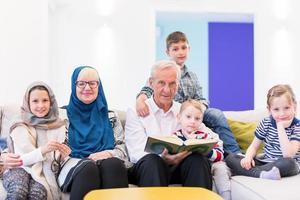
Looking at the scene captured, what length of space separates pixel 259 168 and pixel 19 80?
3.13 metres

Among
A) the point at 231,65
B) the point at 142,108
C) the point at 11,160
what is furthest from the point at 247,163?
the point at 231,65

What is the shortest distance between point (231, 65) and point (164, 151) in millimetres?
4687

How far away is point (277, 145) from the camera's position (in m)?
2.36

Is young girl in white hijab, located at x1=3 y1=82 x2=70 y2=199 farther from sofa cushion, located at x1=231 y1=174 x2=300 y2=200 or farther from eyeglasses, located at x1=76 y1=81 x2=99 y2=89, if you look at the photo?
sofa cushion, located at x1=231 y1=174 x2=300 y2=200

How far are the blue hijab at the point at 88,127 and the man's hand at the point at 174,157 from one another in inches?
13.9

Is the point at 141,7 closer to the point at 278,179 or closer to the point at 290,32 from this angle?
the point at 290,32

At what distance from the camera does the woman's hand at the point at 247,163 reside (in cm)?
232

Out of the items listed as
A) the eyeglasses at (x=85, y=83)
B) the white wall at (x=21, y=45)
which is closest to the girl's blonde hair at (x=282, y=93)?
the eyeglasses at (x=85, y=83)

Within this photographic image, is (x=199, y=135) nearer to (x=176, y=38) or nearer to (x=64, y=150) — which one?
(x=64, y=150)

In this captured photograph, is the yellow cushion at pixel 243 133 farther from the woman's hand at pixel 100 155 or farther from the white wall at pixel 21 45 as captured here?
the white wall at pixel 21 45

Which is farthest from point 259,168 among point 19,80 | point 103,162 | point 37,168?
point 19,80

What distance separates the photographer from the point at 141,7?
216 inches

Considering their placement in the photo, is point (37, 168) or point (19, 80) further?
point (19, 80)

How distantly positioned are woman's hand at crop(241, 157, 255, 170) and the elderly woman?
661 millimetres
